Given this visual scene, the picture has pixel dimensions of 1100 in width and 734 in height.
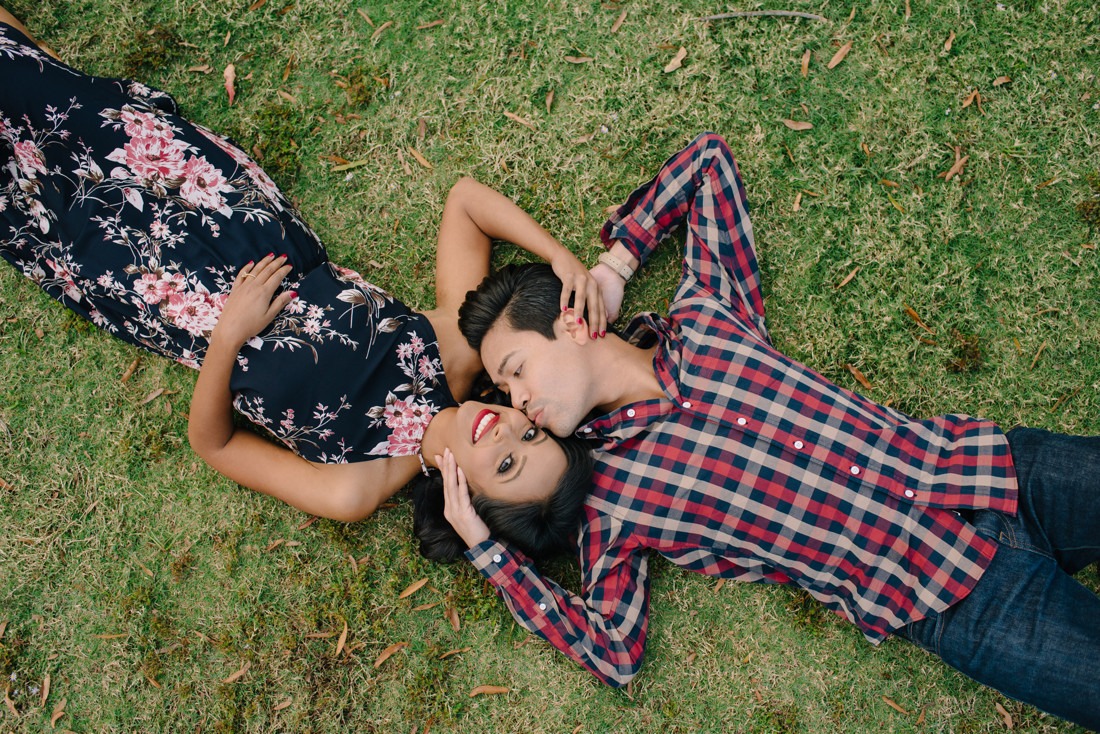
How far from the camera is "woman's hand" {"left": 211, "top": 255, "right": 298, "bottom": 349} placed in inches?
159

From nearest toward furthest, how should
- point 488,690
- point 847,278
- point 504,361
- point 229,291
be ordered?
point 504,361 < point 229,291 < point 488,690 < point 847,278

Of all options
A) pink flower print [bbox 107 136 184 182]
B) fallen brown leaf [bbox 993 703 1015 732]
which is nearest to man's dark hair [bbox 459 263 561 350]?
pink flower print [bbox 107 136 184 182]

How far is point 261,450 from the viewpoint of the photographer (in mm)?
4402

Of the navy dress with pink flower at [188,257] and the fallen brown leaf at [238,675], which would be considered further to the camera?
the fallen brown leaf at [238,675]

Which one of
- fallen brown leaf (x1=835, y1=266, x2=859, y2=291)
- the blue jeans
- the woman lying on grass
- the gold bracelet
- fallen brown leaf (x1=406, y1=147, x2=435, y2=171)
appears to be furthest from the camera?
fallen brown leaf (x1=406, y1=147, x2=435, y2=171)

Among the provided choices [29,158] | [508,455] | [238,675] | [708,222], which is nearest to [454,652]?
[238,675]

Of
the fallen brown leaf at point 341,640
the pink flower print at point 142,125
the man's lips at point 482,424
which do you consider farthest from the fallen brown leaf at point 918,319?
the pink flower print at point 142,125

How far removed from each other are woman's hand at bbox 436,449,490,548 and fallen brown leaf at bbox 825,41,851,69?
11.7ft

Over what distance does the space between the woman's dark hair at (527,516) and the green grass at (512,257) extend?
42cm

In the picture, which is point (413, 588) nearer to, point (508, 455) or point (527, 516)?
point (527, 516)

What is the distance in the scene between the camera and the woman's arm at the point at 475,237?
442cm

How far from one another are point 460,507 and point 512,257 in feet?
5.84

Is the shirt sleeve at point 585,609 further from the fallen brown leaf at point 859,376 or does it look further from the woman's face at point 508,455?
the fallen brown leaf at point 859,376

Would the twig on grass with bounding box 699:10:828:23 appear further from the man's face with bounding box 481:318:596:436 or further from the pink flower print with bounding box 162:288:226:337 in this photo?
the pink flower print with bounding box 162:288:226:337
